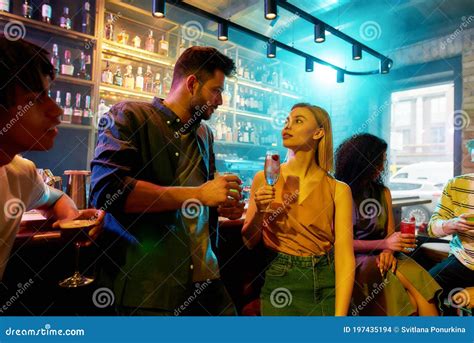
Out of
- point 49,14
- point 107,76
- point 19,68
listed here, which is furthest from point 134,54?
point 19,68

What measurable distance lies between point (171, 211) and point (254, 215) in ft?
1.50

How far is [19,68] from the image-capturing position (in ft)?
3.82

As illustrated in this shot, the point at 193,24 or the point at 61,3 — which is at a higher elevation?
the point at 193,24

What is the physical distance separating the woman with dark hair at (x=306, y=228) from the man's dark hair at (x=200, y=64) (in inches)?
18.5

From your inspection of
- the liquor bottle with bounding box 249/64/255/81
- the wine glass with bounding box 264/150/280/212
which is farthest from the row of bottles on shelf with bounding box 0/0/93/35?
the wine glass with bounding box 264/150/280/212

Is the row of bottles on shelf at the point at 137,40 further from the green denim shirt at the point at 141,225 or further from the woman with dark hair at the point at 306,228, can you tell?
the woman with dark hair at the point at 306,228

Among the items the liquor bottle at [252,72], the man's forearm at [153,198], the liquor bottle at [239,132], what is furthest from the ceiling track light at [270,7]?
the liquor bottle at [252,72]

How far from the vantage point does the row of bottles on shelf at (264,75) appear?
4575mm

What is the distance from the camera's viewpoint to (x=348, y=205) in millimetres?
1479

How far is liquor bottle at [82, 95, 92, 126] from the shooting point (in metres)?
2.95

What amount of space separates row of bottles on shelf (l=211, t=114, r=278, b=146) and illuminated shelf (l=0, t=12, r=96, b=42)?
184 centimetres

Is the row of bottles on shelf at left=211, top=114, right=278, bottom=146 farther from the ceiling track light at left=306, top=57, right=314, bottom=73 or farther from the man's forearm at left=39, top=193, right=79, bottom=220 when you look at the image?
the man's forearm at left=39, top=193, right=79, bottom=220
